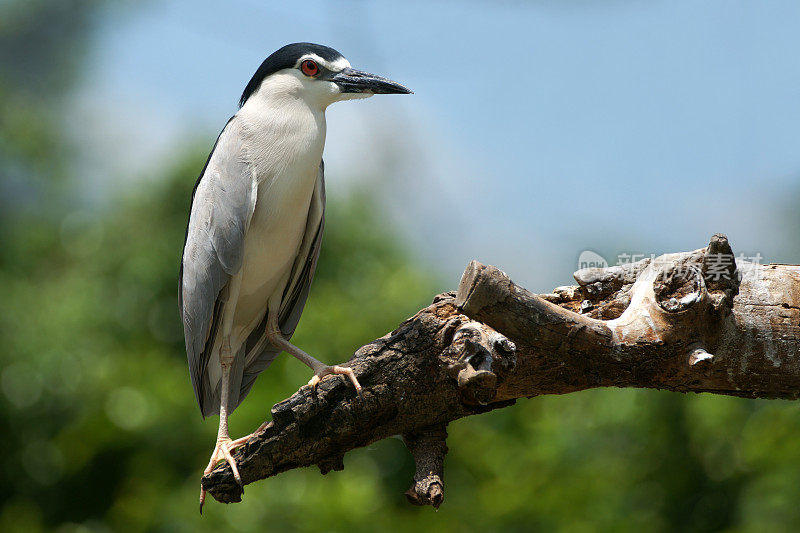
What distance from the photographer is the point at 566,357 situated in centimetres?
236

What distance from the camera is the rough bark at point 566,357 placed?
229 cm

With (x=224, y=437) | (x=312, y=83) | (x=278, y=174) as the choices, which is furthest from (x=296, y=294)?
(x=312, y=83)

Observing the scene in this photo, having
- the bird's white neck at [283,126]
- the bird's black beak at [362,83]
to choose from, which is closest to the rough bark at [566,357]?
the bird's white neck at [283,126]

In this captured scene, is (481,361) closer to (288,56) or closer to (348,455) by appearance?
(288,56)

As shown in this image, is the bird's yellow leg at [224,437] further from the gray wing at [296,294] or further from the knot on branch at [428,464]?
the knot on branch at [428,464]

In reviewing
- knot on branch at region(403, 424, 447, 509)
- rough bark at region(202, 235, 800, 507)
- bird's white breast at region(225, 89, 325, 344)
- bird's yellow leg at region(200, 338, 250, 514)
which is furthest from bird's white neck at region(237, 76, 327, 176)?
knot on branch at region(403, 424, 447, 509)

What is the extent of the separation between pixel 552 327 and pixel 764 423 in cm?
330

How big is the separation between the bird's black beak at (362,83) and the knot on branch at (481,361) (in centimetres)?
150

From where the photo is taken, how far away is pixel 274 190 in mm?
3182

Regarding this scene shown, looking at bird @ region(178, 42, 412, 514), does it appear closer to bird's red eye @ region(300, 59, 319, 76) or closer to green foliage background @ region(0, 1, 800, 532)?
bird's red eye @ region(300, 59, 319, 76)

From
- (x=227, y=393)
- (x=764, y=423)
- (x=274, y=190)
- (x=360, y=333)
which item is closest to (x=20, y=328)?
(x=360, y=333)

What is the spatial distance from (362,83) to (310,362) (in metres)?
1.25

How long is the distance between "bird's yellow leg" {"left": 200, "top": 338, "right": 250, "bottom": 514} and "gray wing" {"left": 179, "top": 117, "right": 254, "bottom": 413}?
107 mm

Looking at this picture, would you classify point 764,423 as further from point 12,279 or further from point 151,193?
point 12,279
